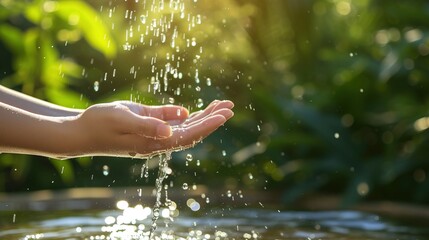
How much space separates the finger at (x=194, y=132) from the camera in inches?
77.7

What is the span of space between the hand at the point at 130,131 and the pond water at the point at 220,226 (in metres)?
0.97

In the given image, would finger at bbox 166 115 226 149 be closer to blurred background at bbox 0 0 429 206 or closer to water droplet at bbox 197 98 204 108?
blurred background at bbox 0 0 429 206

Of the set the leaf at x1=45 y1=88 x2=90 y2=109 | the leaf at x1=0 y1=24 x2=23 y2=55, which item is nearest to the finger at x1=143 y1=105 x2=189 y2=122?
the leaf at x1=45 y1=88 x2=90 y2=109

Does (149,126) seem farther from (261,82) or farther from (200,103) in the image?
(261,82)

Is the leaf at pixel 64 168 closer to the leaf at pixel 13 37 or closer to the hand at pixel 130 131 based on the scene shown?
the leaf at pixel 13 37

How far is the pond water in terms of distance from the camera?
299 cm

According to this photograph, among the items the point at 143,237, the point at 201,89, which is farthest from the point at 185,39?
the point at 143,237

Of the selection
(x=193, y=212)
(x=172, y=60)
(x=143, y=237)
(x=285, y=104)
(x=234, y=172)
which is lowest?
(x=143, y=237)

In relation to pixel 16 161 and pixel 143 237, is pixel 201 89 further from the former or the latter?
pixel 143 237

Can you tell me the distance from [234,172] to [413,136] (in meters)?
0.84

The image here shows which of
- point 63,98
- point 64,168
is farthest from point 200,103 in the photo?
point 63,98

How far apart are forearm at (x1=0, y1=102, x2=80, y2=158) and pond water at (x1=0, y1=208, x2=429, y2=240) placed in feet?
3.11

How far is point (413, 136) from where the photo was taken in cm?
423

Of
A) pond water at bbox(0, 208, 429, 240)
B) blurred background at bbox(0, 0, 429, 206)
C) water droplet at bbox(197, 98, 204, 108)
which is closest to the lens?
pond water at bbox(0, 208, 429, 240)
